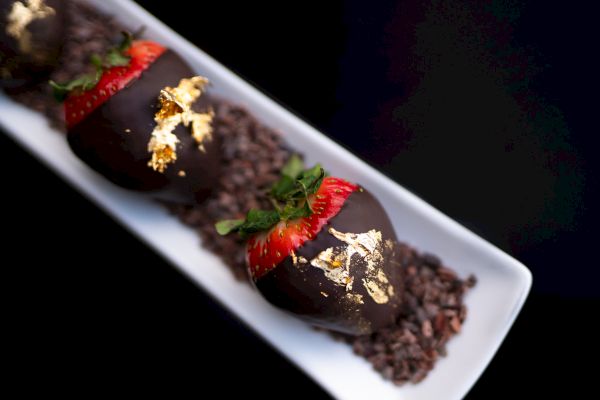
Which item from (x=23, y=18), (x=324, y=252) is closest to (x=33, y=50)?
(x=23, y=18)

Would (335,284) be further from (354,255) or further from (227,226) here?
(227,226)

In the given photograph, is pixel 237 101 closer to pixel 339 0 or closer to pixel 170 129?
pixel 170 129

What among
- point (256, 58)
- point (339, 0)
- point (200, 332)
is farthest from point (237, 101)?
point (200, 332)

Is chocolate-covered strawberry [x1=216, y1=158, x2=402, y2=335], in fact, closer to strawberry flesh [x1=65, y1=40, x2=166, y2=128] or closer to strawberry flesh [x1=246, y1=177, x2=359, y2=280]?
strawberry flesh [x1=246, y1=177, x2=359, y2=280]

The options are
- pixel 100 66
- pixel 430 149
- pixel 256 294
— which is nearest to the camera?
pixel 100 66

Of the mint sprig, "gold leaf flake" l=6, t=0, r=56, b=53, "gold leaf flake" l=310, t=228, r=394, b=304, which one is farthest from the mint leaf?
"gold leaf flake" l=6, t=0, r=56, b=53

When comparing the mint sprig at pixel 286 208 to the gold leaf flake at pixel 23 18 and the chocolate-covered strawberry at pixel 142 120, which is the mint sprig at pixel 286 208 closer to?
the chocolate-covered strawberry at pixel 142 120

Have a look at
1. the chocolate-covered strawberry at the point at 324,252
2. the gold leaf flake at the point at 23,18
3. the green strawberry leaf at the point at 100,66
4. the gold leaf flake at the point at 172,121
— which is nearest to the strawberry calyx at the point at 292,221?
the chocolate-covered strawberry at the point at 324,252
